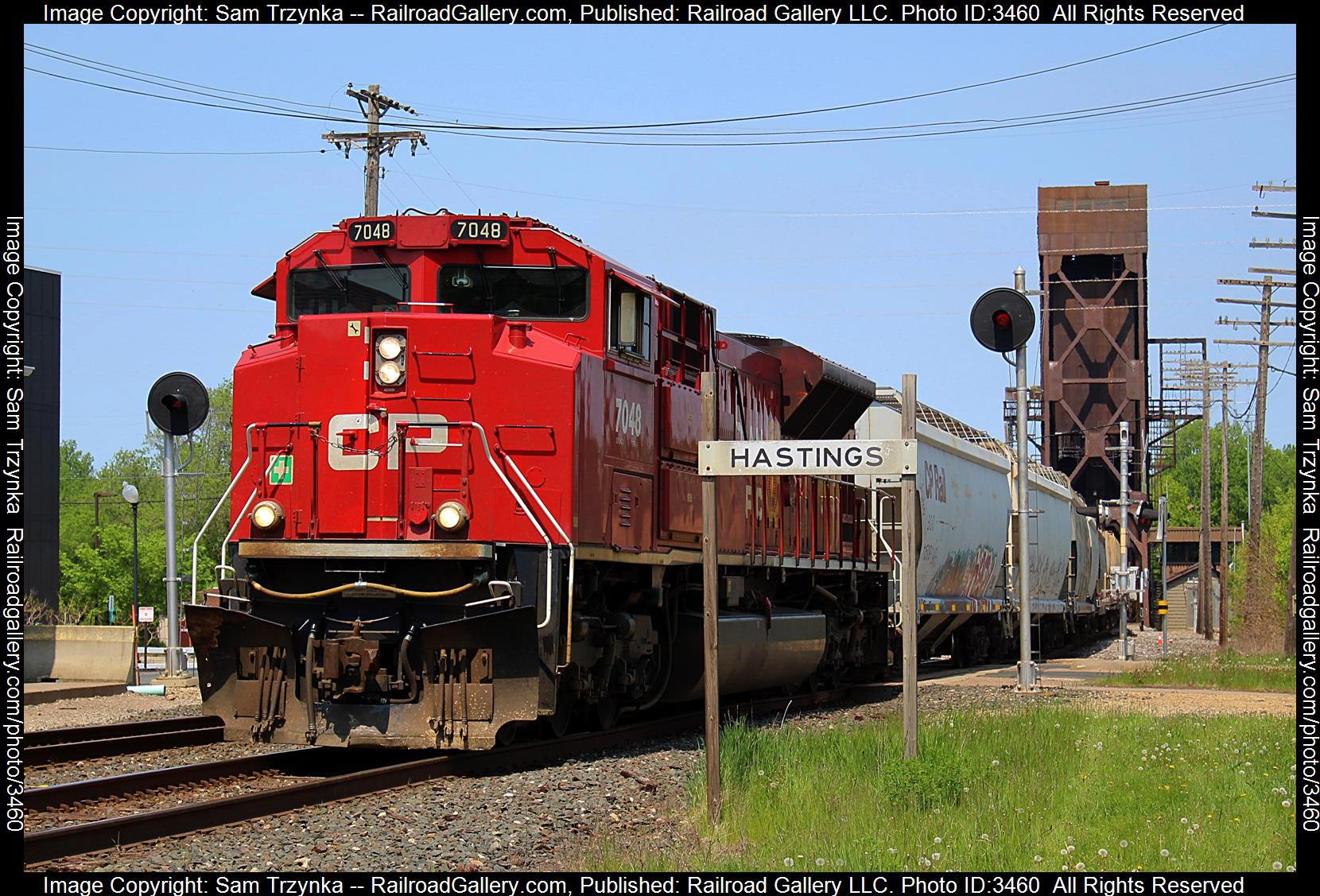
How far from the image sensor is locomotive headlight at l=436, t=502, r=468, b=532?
10.4m

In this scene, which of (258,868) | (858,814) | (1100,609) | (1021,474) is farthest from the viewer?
(1100,609)

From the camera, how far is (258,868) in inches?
275

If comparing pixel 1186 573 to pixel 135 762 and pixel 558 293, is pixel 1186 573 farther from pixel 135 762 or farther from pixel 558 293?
pixel 135 762

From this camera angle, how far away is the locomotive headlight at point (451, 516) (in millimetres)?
10406

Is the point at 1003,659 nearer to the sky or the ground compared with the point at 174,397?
nearer to the ground

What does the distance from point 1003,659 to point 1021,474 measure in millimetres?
10080

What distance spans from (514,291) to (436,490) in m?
1.90

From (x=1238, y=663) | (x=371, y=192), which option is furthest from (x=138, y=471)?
(x=1238, y=663)

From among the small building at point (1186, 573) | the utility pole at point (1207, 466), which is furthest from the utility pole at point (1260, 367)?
the small building at point (1186, 573)

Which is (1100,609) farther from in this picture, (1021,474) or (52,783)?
(52,783)

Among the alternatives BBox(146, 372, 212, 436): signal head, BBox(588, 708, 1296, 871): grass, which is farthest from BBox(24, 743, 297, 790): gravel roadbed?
BBox(146, 372, 212, 436): signal head

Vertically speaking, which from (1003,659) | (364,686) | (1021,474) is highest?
(1021,474)

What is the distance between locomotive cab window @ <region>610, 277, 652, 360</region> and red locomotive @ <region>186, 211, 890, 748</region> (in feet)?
0.08

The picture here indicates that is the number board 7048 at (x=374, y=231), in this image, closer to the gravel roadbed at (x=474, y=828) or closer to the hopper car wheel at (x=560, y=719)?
the hopper car wheel at (x=560, y=719)
